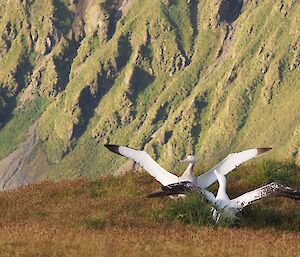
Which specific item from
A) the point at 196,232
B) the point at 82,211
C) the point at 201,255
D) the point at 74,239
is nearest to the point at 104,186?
the point at 82,211

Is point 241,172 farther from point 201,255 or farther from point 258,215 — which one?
point 201,255

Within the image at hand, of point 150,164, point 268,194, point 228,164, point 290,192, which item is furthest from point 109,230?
point 228,164

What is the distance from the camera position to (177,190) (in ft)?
48.3

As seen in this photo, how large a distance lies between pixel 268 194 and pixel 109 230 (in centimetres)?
387

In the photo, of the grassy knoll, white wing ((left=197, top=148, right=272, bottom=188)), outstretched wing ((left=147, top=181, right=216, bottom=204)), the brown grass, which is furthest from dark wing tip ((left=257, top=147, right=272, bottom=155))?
the brown grass

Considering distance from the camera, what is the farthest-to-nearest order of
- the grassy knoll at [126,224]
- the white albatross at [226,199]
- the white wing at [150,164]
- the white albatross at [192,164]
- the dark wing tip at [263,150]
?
the white wing at [150,164], the white albatross at [192,164], the dark wing tip at [263,150], the white albatross at [226,199], the grassy knoll at [126,224]

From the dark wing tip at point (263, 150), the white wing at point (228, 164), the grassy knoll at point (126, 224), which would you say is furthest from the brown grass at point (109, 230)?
the dark wing tip at point (263, 150)

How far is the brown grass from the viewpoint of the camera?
1099cm

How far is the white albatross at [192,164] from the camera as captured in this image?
56.3 ft

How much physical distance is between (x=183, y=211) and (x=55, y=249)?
535cm

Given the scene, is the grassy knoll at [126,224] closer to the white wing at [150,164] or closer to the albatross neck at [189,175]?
the white wing at [150,164]

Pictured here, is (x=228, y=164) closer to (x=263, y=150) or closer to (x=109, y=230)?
(x=263, y=150)

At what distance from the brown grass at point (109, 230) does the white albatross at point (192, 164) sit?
0.87 metres

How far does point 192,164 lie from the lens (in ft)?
57.8
